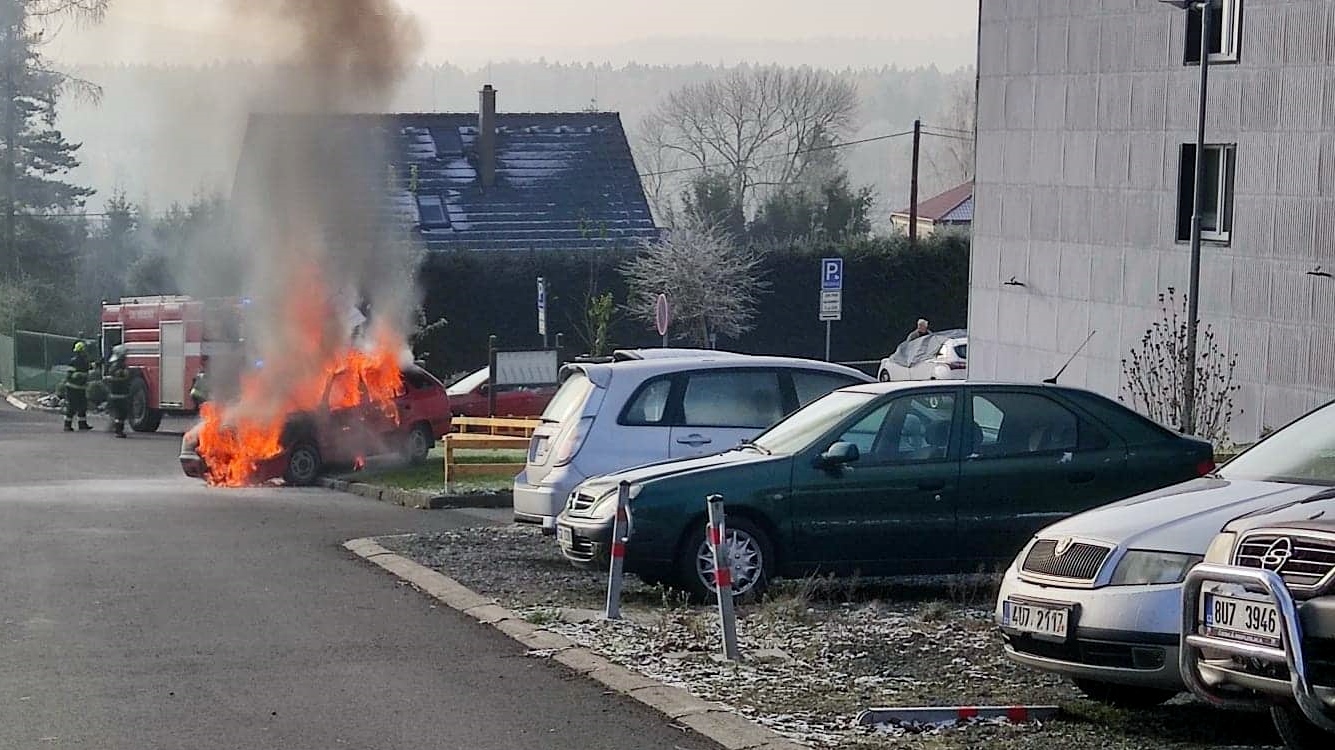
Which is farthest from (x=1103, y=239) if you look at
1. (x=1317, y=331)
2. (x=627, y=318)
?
(x=627, y=318)

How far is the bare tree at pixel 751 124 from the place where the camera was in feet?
344

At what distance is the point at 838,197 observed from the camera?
69188 millimetres

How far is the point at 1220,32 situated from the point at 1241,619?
27569mm

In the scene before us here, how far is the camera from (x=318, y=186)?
2744 cm

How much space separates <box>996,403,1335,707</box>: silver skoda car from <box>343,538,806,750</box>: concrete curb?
134cm

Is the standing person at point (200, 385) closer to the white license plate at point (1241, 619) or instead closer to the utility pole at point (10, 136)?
the white license plate at point (1241, 619)

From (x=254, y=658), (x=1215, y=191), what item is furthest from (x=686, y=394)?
(x=1215, y=191)

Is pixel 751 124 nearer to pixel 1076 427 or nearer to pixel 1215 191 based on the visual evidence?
pixel 1215 191

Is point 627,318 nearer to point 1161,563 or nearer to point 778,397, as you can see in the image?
point 778,397

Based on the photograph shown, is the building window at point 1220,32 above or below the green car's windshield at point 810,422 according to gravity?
above

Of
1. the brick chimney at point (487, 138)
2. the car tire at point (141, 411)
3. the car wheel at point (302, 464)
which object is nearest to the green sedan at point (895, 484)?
the car wheel at point (302, 464)

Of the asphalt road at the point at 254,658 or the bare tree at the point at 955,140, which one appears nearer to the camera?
the asphalt road at the point at 254,658

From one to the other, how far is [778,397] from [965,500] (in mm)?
2963

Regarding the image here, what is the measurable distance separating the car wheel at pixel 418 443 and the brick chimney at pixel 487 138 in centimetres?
2625
